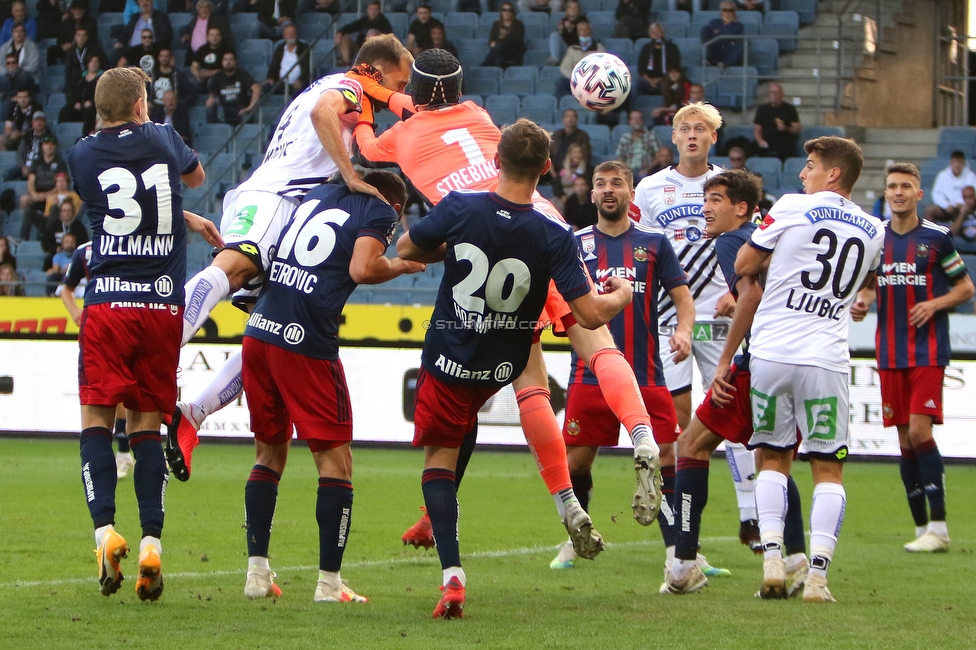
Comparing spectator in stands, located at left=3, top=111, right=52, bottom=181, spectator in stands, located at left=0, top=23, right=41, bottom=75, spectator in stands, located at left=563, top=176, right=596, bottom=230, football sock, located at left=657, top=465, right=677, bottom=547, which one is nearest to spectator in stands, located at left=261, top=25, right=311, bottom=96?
spectator in stands, located at left=3, top=111, right=52, bottom=181

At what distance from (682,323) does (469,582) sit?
5.99ft

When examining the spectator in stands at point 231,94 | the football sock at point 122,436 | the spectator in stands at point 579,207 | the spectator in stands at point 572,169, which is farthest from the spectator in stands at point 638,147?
the football sock at point 122,436

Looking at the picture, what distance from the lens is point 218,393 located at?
7105mm

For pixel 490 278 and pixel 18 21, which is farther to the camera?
pixel 18 21

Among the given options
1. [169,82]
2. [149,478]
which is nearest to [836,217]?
[149,478]

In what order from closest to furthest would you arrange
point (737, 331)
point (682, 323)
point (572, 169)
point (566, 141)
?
point (737, 331), point (682, 323), point (572, 169), point (566, 141)

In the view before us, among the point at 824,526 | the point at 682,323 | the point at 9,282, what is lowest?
the point at 824,526

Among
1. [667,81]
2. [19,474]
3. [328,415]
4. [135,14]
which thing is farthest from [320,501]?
[135,14]

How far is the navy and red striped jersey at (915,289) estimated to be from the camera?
896 centimetres

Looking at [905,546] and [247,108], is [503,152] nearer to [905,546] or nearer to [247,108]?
[905,546]

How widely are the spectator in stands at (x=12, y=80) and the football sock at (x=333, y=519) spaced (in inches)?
695

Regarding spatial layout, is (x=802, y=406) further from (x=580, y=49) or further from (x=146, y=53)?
(x=146, y=53)

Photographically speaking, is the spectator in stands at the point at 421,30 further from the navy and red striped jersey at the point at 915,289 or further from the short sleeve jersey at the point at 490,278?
the short sleeve jersey at the point at 490,278

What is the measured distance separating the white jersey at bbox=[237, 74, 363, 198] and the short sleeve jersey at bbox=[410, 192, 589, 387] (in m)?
1.72
